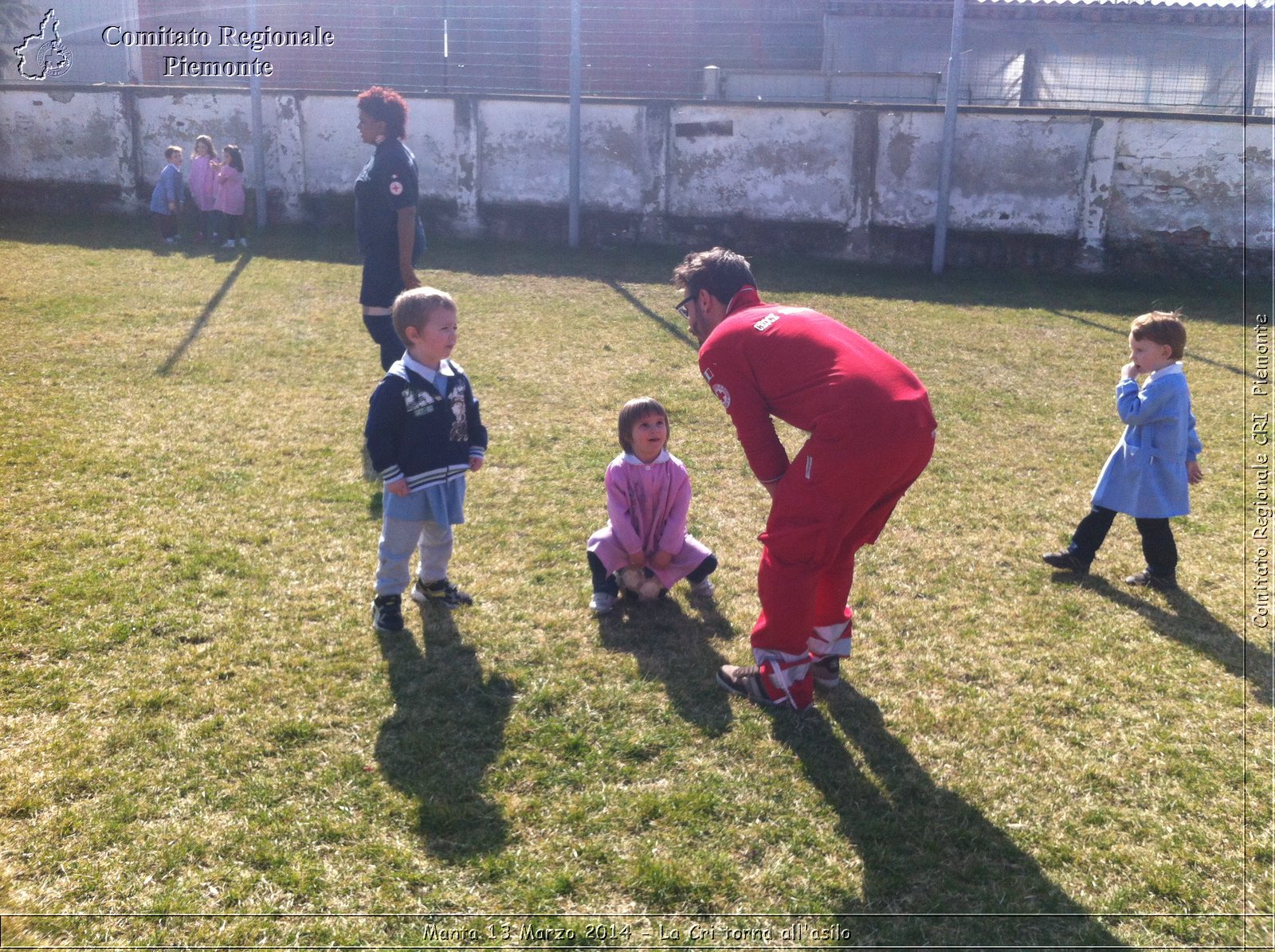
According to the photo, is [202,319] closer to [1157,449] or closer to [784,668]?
[784,668]

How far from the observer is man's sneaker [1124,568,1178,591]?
480 centimetres

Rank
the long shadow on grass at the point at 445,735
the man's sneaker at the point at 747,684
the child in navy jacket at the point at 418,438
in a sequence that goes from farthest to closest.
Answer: the child in navy jacket at the point at 418,438 < the man's sneaker at the point at 747,684 < the long shadow on grass at the point at 445,735

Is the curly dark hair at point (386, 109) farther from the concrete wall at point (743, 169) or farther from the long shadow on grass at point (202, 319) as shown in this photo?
the concrete wall at point (743, 169)

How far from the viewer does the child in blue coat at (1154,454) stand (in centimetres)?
465

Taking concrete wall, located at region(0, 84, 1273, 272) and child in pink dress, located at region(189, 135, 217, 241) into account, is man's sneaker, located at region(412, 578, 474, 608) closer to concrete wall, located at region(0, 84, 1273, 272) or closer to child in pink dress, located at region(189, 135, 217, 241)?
concrete wall, located at region(0, 84, 1273, 272)

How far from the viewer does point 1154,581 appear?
483 centimetres

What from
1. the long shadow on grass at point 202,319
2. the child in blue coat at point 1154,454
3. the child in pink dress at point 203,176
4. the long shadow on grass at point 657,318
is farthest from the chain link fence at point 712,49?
the child in blue coat at point 1154,454

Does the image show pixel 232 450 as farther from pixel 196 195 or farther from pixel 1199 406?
pixel 196 195

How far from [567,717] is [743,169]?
1114 cm

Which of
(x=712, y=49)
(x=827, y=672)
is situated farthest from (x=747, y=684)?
(x=712, y=49)

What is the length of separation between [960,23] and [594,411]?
8006 millimetres

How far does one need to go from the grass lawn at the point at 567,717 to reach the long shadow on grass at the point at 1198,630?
0.02 meters

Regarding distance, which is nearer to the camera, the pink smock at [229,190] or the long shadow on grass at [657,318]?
the long shadow on grass at [657,318]

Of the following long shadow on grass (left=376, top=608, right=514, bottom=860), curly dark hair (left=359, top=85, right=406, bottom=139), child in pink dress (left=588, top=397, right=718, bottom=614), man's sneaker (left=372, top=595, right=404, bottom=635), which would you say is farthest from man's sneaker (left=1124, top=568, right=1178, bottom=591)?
curly dark hair (left=359, top=85, right=406, bottom=139)
